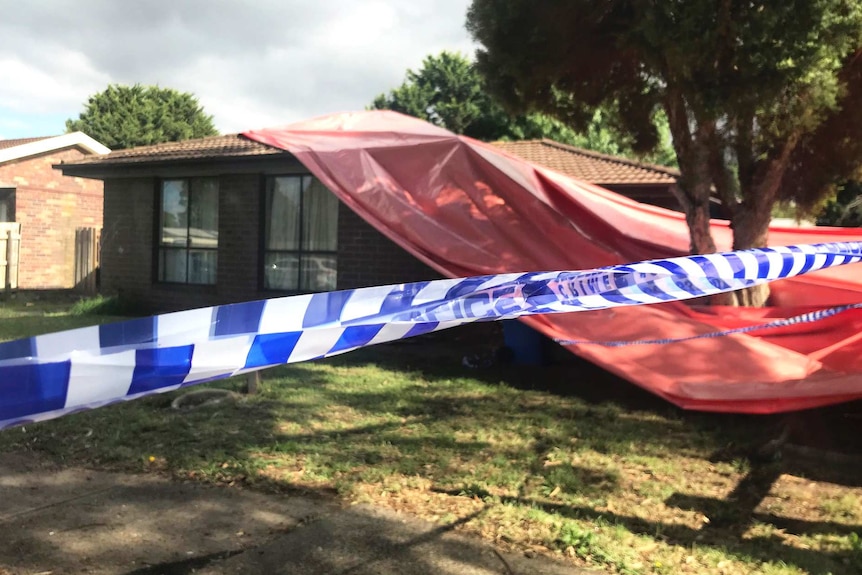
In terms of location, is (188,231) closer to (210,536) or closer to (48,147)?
(210,536)

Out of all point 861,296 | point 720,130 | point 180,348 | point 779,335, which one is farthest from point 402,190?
point 180,348

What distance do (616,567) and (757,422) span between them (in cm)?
328

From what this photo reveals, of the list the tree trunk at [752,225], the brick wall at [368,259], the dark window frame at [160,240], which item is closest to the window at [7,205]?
the dark window frame at [160,240]

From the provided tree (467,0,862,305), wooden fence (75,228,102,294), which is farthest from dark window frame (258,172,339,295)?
wooden fence (75,228,102,294)

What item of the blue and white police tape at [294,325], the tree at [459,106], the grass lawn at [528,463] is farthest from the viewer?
the tree at [459,106]

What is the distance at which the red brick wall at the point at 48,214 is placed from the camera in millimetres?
19612

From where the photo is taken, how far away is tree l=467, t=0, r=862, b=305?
5449 millimetres

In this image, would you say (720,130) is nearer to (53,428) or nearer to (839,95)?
(839,95)

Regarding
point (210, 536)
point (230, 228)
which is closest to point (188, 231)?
point (230, 228)

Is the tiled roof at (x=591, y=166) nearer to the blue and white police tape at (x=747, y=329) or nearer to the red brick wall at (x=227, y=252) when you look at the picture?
the red brick wall at (x=227, y=252)

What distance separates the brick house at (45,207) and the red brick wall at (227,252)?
21.9 feet

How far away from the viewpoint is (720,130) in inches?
262

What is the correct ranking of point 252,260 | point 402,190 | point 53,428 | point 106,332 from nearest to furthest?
point 106,332, point 53,428, point 402,190, point 252,260

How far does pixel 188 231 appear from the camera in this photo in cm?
1345
